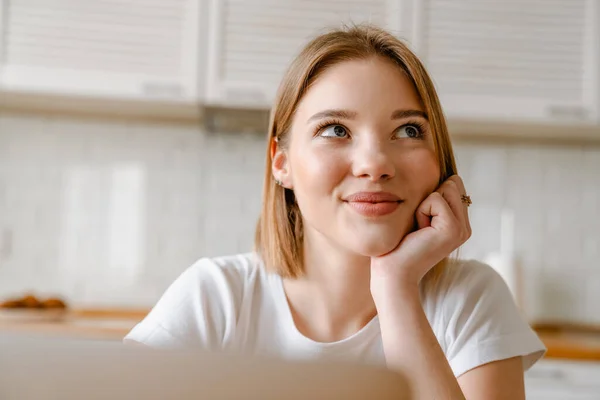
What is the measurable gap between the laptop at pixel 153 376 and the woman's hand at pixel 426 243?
0.80m

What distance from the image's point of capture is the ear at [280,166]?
1.28 m

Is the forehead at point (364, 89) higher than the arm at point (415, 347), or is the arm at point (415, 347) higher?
the forehead at point (364, 89)

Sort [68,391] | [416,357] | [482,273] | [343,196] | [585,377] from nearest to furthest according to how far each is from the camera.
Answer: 1. [68,391]
2. [416,357]
3. [343,196]
4. [482,273]
5. [585,377]

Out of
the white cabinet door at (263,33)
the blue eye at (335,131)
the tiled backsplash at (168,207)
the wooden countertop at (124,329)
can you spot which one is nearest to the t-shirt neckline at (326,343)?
the blue eye at (335,131)

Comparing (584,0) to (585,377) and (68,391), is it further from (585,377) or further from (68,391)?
(68,391)

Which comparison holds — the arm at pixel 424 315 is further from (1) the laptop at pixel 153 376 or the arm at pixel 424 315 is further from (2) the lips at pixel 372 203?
(1) the laptop at pixel 153 376

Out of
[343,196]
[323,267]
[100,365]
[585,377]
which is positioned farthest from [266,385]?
[585,377]

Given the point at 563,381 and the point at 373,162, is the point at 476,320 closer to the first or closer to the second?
the point at 373,162

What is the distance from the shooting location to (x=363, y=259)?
120 cm

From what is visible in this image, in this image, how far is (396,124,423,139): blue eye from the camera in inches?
43.3

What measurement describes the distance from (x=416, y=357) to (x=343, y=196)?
0.95ft

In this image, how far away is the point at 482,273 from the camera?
1.22m

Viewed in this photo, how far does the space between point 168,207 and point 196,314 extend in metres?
1.59

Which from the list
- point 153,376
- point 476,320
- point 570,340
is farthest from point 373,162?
point 570,340
